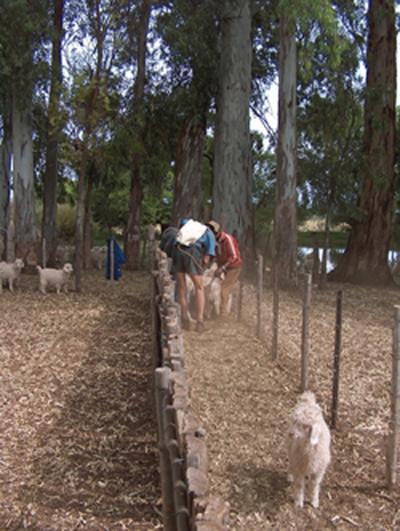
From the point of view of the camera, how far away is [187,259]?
851 cm

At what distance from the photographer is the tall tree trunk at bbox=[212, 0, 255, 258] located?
1566cm

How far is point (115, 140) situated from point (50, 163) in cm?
255

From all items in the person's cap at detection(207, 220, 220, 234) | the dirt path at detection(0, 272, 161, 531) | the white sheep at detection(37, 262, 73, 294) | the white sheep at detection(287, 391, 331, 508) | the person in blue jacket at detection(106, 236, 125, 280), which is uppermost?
the person's cap at detection(207, 220, 220, 234)

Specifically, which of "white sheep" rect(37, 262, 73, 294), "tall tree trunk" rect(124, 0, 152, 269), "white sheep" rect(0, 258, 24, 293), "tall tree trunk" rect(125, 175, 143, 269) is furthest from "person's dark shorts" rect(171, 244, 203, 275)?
"tall tree trunk" rect(125, 175, 143, 269)

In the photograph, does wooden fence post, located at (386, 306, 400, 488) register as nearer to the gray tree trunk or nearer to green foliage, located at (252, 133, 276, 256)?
the gray tree trunk

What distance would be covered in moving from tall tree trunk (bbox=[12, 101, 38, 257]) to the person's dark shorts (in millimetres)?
9379

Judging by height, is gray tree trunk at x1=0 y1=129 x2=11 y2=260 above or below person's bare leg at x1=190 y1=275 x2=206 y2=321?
above

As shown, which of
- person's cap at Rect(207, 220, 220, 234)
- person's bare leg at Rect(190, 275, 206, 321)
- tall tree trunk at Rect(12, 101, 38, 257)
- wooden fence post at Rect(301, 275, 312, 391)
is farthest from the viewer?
tall tree trunk at Rect(12, 101, 38, 257)

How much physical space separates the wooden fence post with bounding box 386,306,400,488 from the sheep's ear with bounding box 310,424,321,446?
772mm

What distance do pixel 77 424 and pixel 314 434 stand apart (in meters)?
2.73

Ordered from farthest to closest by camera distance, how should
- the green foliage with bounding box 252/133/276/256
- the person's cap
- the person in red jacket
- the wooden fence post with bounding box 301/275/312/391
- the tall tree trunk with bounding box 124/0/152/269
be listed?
1. the green foliage with bounding box 252/133/276/256
2. the tall tree trunk with bounding box 124/0/152/269
3. the person in red jacket
4. the person's cap
5. the wooden fence post with bounding box 301/275/312/391

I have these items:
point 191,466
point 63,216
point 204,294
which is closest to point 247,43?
point 204,294

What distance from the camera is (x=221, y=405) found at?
5.93 meters

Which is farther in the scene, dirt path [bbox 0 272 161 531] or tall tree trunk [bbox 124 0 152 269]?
tall tree trunk [bbox 124 0 152 269]
